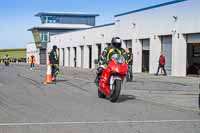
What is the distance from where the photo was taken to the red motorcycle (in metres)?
14.3

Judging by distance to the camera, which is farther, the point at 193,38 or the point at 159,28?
the point at 159,28

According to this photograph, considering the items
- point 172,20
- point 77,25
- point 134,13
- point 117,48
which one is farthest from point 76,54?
point 117,48

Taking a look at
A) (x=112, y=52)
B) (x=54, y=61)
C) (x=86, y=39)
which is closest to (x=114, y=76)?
(x=112, y=52)

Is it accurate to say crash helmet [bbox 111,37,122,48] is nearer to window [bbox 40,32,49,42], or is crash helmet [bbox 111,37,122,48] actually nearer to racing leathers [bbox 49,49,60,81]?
racing leathers [bbox 49,49,60,81]

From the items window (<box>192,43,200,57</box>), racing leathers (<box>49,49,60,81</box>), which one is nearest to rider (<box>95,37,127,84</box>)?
racing leathers (<box>49,49,60,81</box>)

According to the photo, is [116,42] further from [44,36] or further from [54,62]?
[44,36]

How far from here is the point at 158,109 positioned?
1261cm

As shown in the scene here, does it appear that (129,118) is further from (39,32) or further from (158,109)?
(39,32)

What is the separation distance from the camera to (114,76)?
14422mm

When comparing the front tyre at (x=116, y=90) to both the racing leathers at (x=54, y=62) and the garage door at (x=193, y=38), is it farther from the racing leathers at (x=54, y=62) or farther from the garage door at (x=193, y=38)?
the garage door at (x=193, y=38)

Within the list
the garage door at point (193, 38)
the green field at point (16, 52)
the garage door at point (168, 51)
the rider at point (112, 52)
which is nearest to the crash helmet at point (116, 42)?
the rider at point (112, 52)

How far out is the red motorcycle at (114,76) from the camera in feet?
46.8

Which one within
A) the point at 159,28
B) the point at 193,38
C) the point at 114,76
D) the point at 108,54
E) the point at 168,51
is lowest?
the point at 114,76

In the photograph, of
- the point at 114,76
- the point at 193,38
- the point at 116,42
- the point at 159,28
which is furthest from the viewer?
the point at 159,28
